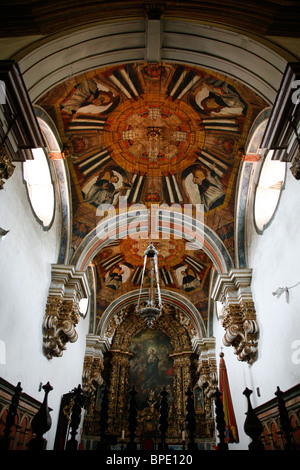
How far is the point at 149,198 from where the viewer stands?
11320mm

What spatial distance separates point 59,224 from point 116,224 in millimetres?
1870

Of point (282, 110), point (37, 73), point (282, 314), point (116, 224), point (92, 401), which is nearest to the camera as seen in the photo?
point (282, 110)

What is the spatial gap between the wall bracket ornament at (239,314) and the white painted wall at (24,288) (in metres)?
4.97

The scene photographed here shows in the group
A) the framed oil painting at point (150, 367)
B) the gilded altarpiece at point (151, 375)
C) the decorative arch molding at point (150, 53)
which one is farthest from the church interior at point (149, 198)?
the framed oil painting at point (150, 367)

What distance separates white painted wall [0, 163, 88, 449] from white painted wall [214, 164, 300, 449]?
5.41 meters

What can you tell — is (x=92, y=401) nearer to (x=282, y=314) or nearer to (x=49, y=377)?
(x=49, y=377)

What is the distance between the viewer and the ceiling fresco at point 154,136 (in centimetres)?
830

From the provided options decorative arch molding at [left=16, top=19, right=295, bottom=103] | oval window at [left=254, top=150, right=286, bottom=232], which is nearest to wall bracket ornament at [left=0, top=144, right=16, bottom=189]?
decorative arch molding at [left=16, top=19, right=295, bottom=103]

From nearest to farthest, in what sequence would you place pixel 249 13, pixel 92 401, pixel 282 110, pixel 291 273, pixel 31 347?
pixel 249 13
pixel 282 110
pixel 291 273
pixel 31 347
pixel 92 401

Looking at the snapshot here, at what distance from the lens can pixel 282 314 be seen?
7.28 metres

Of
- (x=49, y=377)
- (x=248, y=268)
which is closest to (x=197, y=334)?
(x=248, y=268)

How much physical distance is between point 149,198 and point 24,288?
5084 millimetres

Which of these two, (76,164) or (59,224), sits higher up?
(76,164)

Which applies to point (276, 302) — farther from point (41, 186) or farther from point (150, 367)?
point (150, 367)
